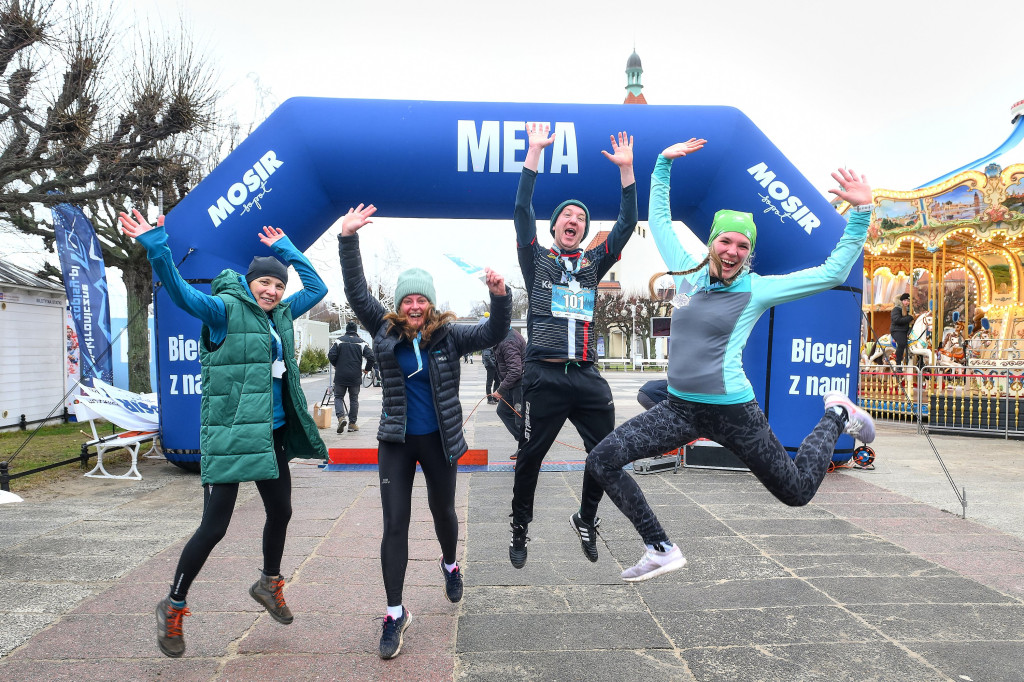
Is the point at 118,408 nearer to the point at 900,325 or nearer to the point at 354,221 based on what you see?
the point at 354,221

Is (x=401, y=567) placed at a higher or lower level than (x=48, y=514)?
higher

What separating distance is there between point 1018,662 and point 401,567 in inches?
104

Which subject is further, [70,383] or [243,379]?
[70,383]

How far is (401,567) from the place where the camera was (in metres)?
3.17

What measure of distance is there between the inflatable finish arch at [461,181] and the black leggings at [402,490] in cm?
410

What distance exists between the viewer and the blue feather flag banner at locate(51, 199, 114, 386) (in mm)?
9727

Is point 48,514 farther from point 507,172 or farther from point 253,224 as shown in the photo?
point 507,172

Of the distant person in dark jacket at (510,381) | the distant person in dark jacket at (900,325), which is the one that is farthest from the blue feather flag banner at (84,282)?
the distant person in dark jacket at (900,325)

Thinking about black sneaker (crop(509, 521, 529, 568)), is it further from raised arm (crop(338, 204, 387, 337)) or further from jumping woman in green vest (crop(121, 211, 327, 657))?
raised arm (crop(338, 204, 387, 337))

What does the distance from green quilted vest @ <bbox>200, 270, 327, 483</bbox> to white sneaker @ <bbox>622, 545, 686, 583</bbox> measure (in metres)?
1.73

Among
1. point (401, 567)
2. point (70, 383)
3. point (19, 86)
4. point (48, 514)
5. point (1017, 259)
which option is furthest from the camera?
point (1017, 259)

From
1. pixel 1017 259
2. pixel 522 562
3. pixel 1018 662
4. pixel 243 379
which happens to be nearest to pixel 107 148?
pixel 243 379

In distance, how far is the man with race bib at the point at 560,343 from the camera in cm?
375

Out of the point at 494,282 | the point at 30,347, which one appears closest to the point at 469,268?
the point at 494,282
